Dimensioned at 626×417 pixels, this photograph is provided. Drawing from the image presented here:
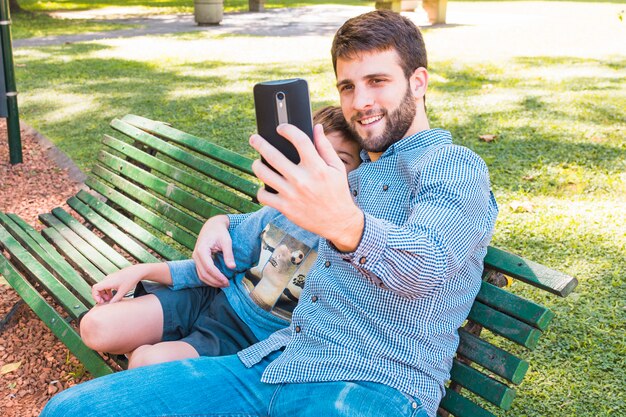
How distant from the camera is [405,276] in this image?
201cm

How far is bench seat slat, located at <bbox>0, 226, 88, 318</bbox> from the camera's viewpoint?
3620 millimetres

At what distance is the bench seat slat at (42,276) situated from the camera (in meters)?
3.62

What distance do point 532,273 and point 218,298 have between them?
1.35 metres

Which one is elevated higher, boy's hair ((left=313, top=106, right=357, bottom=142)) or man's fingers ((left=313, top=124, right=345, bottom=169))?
man's fingers ((left=313, top=124, right=345, bottom=169))

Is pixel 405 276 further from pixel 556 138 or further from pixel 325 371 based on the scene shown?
pixel 556 138

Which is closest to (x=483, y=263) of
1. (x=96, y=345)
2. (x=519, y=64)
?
(x=96, y=345)

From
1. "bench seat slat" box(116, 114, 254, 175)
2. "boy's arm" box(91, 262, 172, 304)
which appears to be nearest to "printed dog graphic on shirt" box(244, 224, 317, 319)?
"boy's arm" box(91, 262, 172, 304)

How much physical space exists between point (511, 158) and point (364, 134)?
3.92 metres

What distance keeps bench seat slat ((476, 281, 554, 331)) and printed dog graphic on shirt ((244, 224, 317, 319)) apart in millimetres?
725

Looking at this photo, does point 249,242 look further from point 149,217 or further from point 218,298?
point 149,217

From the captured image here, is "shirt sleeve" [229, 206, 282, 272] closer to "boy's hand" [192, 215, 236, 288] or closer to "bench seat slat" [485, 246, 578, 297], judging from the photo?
"boy's hand" [192, 215, 236, 288]

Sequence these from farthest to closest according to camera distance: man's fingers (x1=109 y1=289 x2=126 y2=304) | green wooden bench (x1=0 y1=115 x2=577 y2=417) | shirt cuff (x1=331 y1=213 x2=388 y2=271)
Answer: man's fingers (x1=109 y1=289 x2=126 y2=304) → green wooden bench (x1=0 y1=115 x2=577 y2=417) → shirt cuff (x1=331 y1=213 x2=388 y2=271)

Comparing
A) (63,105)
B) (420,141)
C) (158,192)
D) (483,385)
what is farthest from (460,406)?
(63,105)

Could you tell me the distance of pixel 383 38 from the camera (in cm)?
261
